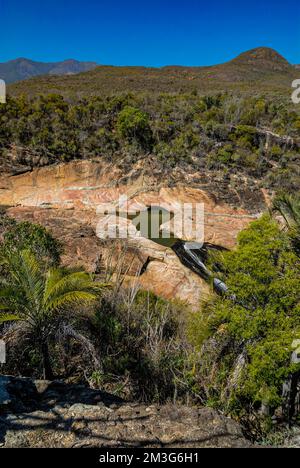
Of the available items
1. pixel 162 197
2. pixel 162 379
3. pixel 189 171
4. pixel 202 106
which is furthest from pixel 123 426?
pixel 202 106

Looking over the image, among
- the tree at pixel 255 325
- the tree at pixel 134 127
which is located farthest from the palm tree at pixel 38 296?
the tree at pixel 134 127

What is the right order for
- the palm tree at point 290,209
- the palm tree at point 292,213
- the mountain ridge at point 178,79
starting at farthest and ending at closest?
the mountain ridge at point 178,79
the palm tree at point 290,209
the palm tree at point 292,213

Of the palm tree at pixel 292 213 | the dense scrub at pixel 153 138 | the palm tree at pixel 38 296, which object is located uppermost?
the dense scrub at pixel 153 138

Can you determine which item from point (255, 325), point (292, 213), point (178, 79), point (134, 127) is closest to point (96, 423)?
point (255, 325)

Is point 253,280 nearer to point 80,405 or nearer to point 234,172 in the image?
point 80,405

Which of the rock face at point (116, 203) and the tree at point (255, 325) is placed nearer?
the tree at point (255, 325)

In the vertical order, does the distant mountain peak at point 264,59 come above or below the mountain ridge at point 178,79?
above

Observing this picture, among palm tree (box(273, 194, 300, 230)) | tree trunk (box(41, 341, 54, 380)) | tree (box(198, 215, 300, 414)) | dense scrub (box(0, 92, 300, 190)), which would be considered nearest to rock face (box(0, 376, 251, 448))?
tree trunk (box(41, 341, 54, 380))

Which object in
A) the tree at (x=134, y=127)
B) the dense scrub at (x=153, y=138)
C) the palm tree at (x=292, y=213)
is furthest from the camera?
the tree at (x=134, y=127)

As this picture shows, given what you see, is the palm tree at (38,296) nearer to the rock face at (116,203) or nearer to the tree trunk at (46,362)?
the tree trunk at (46,362)

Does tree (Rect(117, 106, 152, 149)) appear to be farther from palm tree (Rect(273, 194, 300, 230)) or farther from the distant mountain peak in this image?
the distant mountain peak
